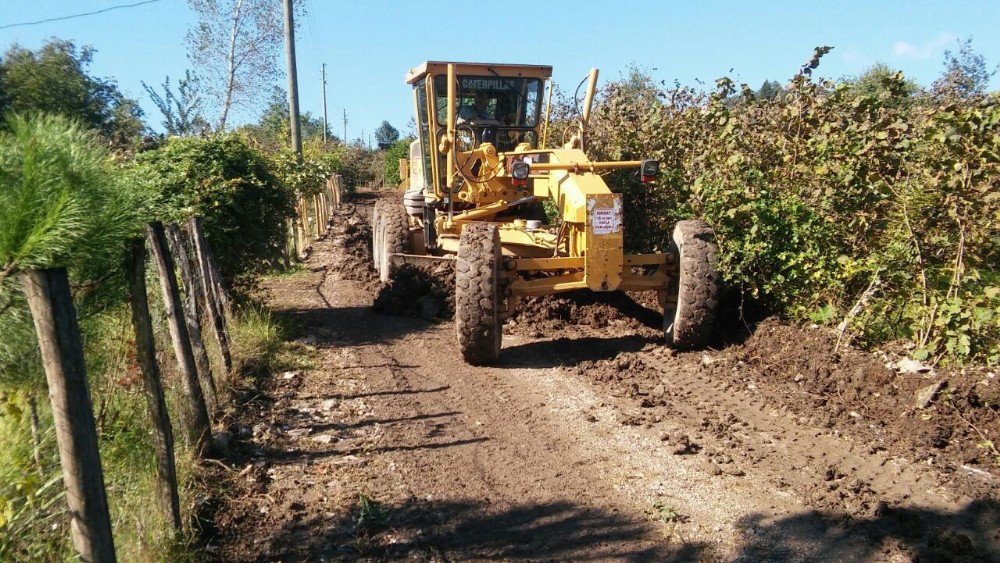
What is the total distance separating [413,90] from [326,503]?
6335 mm

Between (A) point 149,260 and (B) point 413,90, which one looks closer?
(A) point 149,260

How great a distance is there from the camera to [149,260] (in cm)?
511

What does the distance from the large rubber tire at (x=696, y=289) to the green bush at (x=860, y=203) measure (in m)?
0.26

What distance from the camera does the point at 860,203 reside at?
616 centimetres

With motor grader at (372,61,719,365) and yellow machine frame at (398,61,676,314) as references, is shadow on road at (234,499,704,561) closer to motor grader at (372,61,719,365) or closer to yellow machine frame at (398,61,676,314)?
motor grader at (372,61,719,365)

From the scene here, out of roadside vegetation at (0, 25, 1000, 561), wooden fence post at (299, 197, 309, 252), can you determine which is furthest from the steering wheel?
wooden fence post at (299, 197, 309, 252)

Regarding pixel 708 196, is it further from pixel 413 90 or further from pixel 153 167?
pixel 153 167

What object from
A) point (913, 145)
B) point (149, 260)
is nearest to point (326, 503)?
point (149, 260)

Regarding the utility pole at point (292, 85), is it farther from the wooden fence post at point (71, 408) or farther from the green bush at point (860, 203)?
the wooden fence post at point (71, 408)

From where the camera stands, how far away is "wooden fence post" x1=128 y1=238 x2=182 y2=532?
3447mm

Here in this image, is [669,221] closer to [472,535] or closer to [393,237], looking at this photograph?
[393,237]

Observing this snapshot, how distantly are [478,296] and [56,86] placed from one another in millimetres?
14873

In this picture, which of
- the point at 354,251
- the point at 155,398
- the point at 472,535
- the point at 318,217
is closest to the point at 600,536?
the point at 472,535

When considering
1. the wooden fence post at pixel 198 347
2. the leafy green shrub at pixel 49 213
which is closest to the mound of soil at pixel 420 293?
the wooden fence post at pixel 198 347
